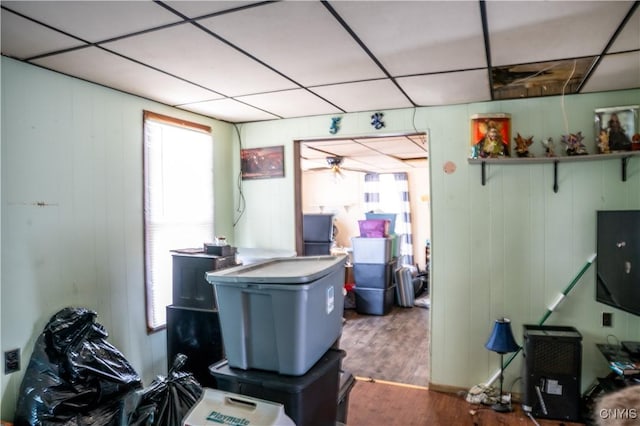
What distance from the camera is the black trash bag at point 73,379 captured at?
1925 millimetres

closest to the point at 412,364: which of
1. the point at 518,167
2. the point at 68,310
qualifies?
the point at 518,167

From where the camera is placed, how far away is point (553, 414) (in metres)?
2.72

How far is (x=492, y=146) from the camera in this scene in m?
2.88

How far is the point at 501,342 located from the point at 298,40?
7.81 feet

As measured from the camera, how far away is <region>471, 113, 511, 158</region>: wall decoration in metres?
2.88

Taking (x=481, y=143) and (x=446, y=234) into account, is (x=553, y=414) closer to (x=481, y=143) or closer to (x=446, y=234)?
(x=446, y=234)

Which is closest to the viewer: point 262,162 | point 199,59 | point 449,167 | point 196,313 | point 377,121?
point 199,59

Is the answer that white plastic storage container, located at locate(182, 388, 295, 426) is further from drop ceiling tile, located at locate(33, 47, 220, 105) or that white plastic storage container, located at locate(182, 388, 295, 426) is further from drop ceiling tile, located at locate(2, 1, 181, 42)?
drop ceiling tile, located at locate(33, 47, 220, 105)

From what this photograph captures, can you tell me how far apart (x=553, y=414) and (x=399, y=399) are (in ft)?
3.35

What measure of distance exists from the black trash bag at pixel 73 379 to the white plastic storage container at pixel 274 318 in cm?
84

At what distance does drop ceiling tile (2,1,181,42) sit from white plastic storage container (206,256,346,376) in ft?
3.39

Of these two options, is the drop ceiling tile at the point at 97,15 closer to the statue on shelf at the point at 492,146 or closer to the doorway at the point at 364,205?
the doorway at the point at 364,205

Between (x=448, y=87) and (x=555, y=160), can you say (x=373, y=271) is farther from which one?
(x=448, y=87)

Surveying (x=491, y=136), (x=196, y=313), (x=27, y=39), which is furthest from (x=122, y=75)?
(x=491, y=136)
